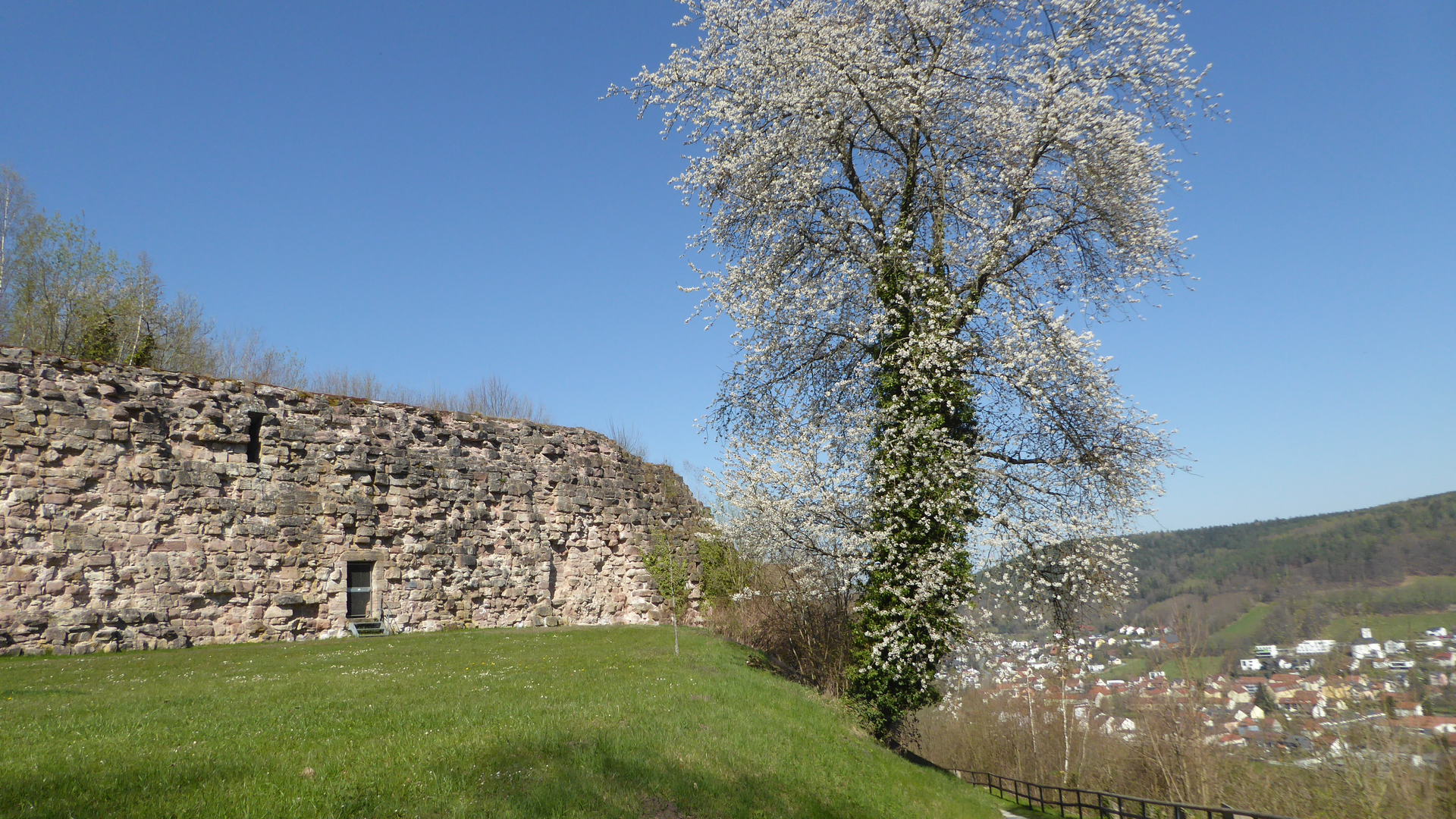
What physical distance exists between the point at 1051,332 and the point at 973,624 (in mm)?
4177

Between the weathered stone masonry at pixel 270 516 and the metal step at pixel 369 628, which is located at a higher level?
the weathered stone masonry at pixel 270 516

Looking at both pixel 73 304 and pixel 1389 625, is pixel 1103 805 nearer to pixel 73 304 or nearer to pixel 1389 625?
pixel 1389 625

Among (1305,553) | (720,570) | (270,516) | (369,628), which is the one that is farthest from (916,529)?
(270,516)

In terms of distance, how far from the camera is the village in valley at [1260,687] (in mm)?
7875

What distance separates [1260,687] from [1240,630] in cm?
115

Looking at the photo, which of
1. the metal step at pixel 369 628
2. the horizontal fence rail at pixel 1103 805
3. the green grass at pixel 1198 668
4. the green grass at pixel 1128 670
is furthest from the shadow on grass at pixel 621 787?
the metal step at pixel 369 628

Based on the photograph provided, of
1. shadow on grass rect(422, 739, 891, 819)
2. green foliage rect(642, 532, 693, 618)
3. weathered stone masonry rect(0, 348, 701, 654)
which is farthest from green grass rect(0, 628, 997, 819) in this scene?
green foliage rect(642, 532, 693, 618)

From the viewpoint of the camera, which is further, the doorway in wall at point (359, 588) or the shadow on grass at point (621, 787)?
the doorway in wall at point (359, 588)

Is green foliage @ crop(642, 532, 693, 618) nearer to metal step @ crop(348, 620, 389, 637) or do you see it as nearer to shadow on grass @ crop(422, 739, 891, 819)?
metal step @ crop(348, 620, 389, 637)

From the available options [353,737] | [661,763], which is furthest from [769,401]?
[353,737]

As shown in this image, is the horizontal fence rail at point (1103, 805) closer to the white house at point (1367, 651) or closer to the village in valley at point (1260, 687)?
the village in valley at point (1260, 687)

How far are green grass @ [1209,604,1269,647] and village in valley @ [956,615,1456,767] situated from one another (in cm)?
32

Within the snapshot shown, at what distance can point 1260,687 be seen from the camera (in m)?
9.08

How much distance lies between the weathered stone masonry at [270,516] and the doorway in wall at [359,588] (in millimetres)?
64
